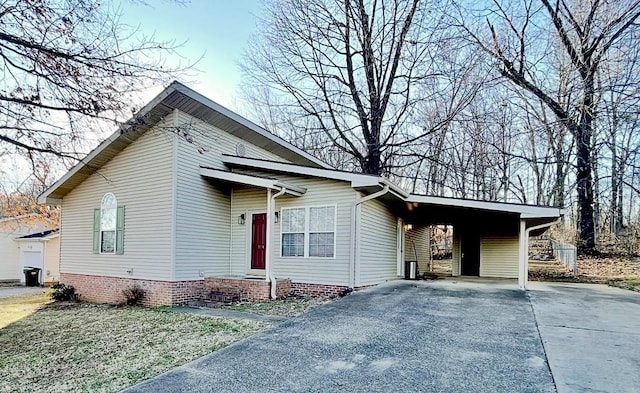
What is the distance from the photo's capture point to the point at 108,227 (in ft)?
38.2

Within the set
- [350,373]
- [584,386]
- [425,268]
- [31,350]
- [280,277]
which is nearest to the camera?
[584,386]

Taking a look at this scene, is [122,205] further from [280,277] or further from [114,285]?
[280,277]

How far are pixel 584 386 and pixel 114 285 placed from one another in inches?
429

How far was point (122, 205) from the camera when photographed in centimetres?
1127

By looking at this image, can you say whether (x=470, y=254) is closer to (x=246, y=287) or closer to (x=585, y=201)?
(x=585, y=201)

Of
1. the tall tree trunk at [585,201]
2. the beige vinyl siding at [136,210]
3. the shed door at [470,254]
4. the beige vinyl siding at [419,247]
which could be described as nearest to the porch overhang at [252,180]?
the beige vinyl siding at [136,210]

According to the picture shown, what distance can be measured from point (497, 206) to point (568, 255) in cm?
972

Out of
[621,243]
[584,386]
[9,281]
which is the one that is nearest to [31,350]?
[584,386]

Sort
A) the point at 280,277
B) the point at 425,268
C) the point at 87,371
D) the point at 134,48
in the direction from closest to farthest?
the point at 87,371
the point at 134,48
the point at 280,277
the point at 425,268

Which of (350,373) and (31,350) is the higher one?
(350,373)

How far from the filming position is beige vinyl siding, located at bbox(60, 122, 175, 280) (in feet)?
33.2

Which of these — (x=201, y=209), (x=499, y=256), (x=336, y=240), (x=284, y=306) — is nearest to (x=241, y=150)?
(x=201, y=209)

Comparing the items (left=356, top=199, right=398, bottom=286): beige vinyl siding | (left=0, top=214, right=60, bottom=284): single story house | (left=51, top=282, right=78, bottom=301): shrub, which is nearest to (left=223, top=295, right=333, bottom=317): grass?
(left=356, top=199, right=398, bottom=286): beige vinyl siding

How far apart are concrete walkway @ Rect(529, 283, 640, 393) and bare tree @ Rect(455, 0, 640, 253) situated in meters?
3.80
